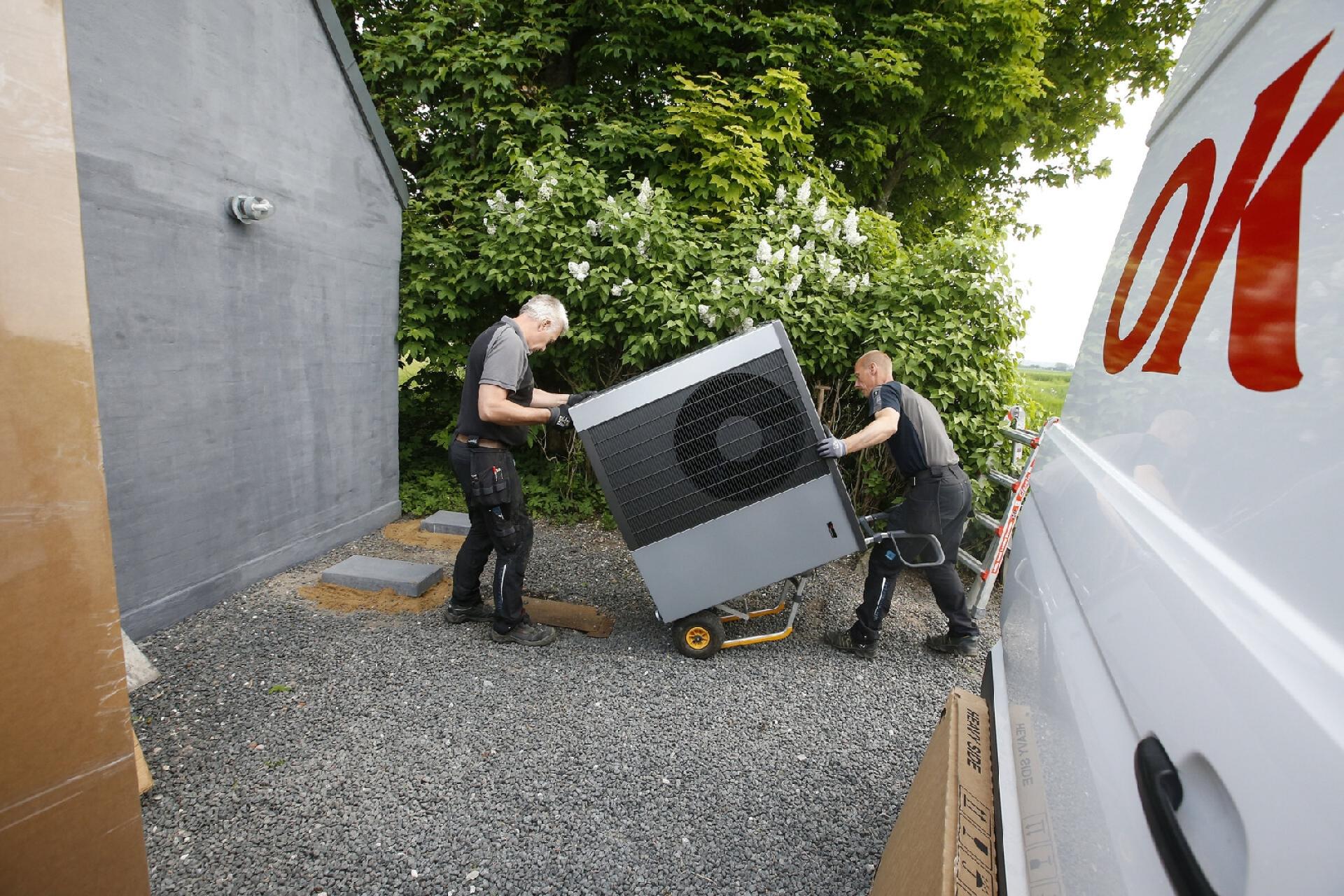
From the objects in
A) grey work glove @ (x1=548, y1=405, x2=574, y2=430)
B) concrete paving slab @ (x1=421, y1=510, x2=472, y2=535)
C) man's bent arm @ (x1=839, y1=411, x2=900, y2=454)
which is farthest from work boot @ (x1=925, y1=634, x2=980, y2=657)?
concrete paving slab @ (x1=421, y1=510, x2=472, y2=535)

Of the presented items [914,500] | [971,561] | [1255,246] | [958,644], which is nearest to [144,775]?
[1255,246]

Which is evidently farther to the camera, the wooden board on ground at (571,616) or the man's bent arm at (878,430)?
the wooden board on ground at (571,616)

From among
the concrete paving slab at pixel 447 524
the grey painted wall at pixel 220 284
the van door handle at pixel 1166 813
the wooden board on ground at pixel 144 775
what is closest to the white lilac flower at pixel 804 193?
the grey painted wall at pixel 220 284

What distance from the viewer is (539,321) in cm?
332

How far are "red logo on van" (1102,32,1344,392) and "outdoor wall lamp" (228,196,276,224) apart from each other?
13.8ft

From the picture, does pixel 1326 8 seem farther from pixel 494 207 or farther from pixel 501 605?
pixel 494 207

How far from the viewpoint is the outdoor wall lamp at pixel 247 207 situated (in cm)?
362

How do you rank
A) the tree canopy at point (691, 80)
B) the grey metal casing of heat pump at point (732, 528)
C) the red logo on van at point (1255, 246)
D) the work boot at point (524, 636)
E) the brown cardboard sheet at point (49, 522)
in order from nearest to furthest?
the red logo on van at point (1255, 246) → the brown cardboard sheet at point (49, 522) → the grey metal casing of heat pump at point (732, 528) → the work boot at point (524, 636) → the tree canopy at point (691, 80)

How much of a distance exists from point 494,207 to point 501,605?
3423mm

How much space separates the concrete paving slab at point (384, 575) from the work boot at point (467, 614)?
0.45 meters

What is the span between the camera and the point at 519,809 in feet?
7.71

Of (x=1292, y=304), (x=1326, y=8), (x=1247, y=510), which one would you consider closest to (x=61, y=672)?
(x=1247, y=510)

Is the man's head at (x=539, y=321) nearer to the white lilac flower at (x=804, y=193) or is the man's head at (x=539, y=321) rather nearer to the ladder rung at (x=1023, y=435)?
the white lilac flower at (x=804, y=193)

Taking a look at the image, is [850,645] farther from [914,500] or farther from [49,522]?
[49,522]
